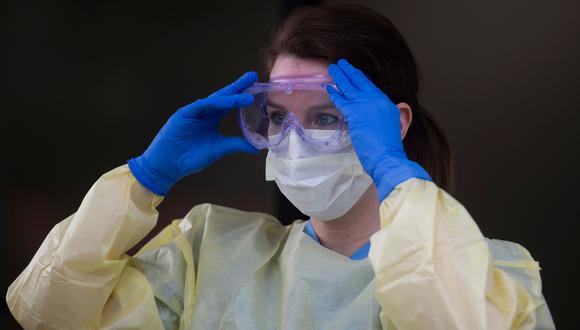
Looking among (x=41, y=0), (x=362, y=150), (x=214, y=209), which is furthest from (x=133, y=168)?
(x=41, y=0)

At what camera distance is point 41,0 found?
117 inches

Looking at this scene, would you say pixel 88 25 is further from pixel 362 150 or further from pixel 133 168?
pixel 362 150

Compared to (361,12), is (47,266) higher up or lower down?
lower down

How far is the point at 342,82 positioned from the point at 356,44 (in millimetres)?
173

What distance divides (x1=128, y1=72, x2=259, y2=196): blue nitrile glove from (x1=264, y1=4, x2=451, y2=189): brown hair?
163mm

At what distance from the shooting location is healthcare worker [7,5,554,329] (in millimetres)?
1757

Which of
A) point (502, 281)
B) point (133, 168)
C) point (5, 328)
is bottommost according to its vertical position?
point (5, 328)

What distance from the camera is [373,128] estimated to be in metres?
1.71

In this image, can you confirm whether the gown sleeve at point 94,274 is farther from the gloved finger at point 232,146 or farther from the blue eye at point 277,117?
the blue eye at point 277,117

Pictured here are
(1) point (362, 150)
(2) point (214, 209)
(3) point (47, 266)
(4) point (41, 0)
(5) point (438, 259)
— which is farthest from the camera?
(4) point (41, 0)

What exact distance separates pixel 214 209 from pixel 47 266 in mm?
481

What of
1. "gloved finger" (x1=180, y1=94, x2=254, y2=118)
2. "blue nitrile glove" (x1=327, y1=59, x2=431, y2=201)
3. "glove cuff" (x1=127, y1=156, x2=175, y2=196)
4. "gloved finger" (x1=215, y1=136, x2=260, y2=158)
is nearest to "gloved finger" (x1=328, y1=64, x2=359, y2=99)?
"blue nitrile glove" (x1=327, y1=59, x2=431, y2=201)

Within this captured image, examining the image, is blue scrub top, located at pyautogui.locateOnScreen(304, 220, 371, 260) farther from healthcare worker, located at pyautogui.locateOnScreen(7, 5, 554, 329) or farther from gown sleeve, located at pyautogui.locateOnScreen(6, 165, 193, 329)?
gown sleeve, located at pyautogui.locateOnScreen(6, 165, 193, 329)

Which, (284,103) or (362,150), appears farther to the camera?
(284,103)
